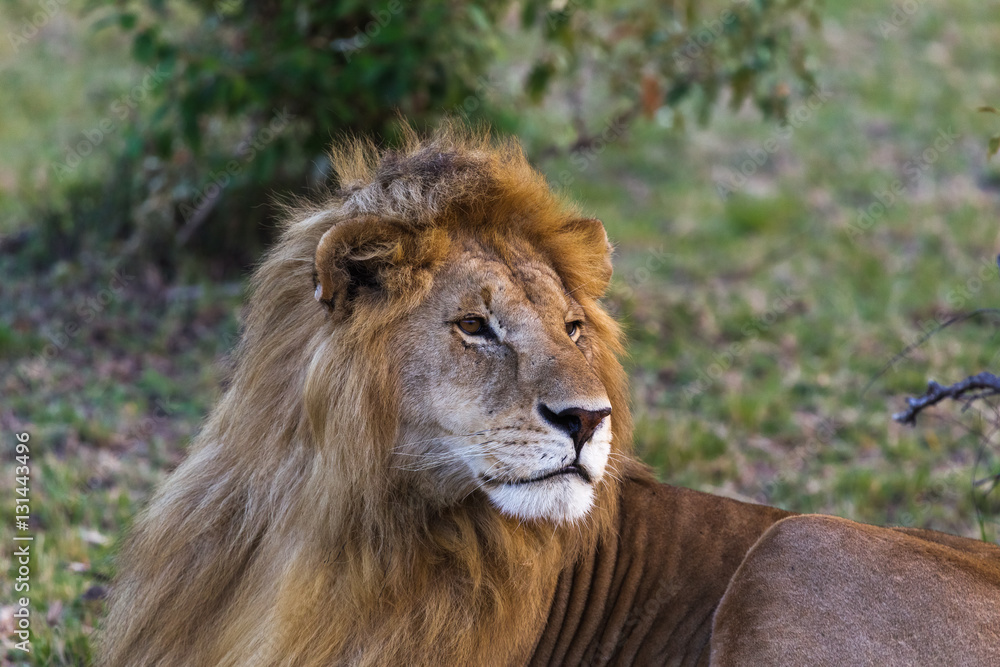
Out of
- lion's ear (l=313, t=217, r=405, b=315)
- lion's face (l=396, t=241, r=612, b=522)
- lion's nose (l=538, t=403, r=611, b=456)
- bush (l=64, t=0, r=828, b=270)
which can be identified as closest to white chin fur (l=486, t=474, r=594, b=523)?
lion's face (l=396, t=241, r=612, b=522)

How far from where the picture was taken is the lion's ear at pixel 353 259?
282 cm

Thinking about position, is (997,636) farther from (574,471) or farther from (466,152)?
(466,152)

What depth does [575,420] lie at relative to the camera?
272cm

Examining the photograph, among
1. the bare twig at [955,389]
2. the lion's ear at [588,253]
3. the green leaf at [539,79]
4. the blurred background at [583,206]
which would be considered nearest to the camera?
the lion's ear at [588,253]

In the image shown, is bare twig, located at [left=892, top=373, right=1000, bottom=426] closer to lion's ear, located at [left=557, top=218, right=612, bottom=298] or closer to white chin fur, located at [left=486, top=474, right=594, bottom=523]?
lion's ear, located at [left=557, top=218, right=612, bottom=298]

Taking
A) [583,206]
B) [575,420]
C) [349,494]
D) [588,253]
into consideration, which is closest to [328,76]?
[583,206]

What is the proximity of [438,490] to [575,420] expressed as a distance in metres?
0.46

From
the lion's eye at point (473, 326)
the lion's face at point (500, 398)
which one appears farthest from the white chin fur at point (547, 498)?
the lion's eye at point (473, 326)

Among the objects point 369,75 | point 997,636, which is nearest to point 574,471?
point 997,636

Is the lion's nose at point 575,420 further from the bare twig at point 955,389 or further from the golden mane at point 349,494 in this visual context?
the bare twig at point 955,389

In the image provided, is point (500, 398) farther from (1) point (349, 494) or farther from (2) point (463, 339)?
(1) point (349, 494)

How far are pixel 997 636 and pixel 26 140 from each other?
9223 mm

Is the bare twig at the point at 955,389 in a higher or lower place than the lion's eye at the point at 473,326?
lower

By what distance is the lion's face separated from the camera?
8.94 feet
